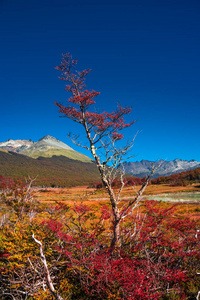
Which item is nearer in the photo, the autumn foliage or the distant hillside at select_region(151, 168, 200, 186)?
the autumn foliage

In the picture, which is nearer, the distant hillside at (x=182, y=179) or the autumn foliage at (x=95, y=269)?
the autumn foliage at (x=95, y=269)

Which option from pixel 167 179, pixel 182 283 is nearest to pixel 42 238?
pixel 182 283

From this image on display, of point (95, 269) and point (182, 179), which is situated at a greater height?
point (95, 269)

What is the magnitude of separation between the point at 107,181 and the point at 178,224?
3.39 meters

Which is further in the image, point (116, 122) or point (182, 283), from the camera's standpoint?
point (116, 122)

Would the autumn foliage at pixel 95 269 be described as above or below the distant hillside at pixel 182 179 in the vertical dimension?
above

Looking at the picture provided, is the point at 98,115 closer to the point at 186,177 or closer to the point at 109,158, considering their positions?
the point at 109,158

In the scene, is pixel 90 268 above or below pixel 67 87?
below

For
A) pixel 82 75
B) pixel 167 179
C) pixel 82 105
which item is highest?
pixel 82 75

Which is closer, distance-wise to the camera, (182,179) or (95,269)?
(95,269)

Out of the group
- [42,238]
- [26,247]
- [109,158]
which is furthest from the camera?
[109,158]

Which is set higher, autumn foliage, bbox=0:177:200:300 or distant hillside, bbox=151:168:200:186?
autumn foliage, bbox=0:177:200:300

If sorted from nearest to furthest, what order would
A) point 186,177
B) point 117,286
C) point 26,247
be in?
point 117,286
point 26,247
point 186,177

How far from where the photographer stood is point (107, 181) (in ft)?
19.5
